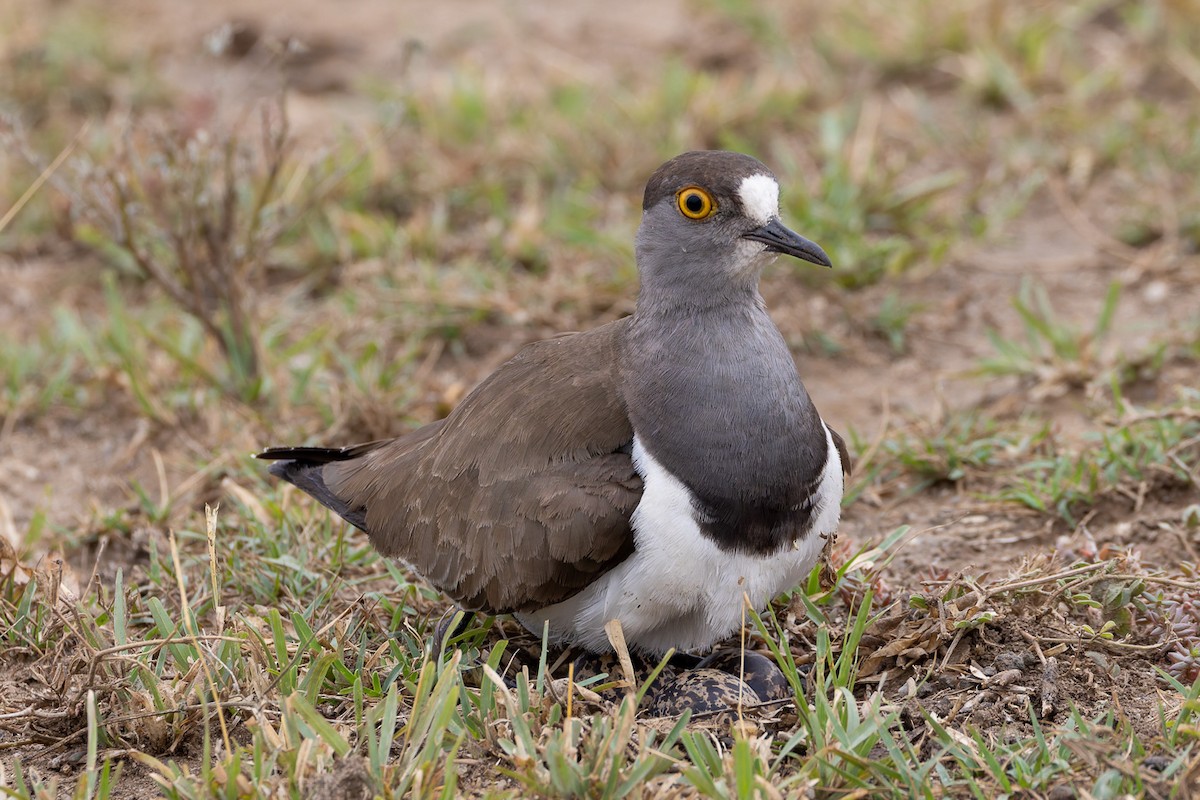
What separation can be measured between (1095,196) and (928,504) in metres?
2.54

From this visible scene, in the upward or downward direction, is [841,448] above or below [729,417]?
below

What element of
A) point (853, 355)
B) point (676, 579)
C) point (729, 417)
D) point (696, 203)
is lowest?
point (853, 355)

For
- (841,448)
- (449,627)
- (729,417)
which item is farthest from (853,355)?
(449,627)

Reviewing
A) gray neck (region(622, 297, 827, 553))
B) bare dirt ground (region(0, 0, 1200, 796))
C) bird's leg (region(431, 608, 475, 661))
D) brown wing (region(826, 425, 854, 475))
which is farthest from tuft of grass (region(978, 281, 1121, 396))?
bird's leg (region(431, 608, 475, 661))

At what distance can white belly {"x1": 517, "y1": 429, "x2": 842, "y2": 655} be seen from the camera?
139 inches

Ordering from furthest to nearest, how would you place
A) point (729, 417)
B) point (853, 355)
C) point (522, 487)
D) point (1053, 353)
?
point (853, 355), point (1053, 353), point (522, 487), point (729, 417)

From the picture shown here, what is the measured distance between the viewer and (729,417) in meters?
3.64

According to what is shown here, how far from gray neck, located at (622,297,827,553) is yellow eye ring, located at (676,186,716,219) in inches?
9.5

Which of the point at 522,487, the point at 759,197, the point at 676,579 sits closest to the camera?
the point at 676,579

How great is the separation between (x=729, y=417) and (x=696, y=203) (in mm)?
653

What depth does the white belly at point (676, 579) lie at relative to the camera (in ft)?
11.6

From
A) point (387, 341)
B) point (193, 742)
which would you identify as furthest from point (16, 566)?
point (387, 341)

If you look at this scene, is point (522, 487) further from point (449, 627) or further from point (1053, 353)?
point (1053, 353)

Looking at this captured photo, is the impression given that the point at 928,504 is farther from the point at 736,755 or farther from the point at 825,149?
the point at 825,149
